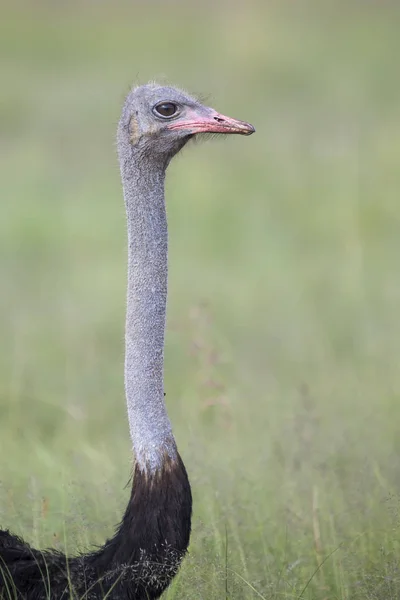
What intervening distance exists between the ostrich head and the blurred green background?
0.39 metres

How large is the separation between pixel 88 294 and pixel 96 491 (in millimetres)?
4552

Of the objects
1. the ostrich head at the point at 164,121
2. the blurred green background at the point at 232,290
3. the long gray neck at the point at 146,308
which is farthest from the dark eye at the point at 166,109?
the blurred green background at the point at 232,290

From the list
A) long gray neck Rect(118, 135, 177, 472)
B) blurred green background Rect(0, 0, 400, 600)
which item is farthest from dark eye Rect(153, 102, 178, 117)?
blurred green background Rect(0, 0, 400, 600)

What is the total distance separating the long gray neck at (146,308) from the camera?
398cm

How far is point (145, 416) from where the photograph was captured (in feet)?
13.0

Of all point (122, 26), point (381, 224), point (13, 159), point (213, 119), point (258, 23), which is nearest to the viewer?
point (213, 119)

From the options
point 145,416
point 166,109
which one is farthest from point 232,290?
point 145,416

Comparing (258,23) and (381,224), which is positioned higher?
(258,23)

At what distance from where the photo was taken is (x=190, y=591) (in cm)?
Answer: 424

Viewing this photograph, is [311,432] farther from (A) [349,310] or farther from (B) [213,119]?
(A) [349,310]

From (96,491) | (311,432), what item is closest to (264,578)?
(96,491)

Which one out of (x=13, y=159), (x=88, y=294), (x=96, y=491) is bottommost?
(x=96, y=491)

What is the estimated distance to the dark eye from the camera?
4102 millimetres

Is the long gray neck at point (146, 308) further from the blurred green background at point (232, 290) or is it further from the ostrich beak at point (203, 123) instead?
the blurred green background at point (232, 290)
